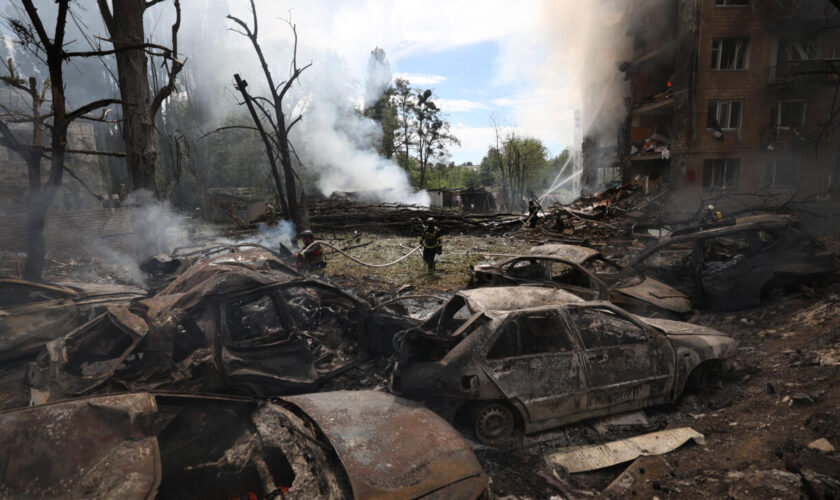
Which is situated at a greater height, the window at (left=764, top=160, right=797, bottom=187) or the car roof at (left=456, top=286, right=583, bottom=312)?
the window at (left=764, top=160, right=797, bottom=187)

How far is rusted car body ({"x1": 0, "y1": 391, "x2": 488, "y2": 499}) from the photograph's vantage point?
221 cm

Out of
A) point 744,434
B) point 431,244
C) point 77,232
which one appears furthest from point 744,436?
point 77,232

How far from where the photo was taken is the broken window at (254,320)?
15.1 feet

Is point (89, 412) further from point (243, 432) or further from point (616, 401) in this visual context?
point (616, 401)

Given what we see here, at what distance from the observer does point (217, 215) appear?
92.3ft

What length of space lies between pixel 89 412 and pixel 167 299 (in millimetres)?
2199

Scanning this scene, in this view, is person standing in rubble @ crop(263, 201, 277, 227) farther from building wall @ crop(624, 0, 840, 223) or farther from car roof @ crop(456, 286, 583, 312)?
building wall @ crop(624, 0, 840, 223)

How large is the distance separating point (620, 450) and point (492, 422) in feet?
3.75

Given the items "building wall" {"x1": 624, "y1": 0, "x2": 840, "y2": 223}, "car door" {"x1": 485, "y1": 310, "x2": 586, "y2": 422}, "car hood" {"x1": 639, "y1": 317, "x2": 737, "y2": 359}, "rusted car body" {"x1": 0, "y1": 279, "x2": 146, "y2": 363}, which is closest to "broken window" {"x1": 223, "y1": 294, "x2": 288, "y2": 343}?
"rusted car body" {"x1": 0, "y1": 279, "x2": 146, "y2": 363}

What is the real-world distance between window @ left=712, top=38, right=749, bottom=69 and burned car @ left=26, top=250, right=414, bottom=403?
2168 cm

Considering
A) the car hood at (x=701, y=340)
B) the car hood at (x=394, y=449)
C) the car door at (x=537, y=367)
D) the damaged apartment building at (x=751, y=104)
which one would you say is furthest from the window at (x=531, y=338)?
the damaged apartment building at (x=751, y=104)

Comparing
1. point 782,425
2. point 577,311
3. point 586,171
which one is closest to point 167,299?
point 577,311

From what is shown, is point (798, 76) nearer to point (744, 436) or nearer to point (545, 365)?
point (744, 436)

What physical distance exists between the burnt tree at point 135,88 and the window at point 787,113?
78.5ft
